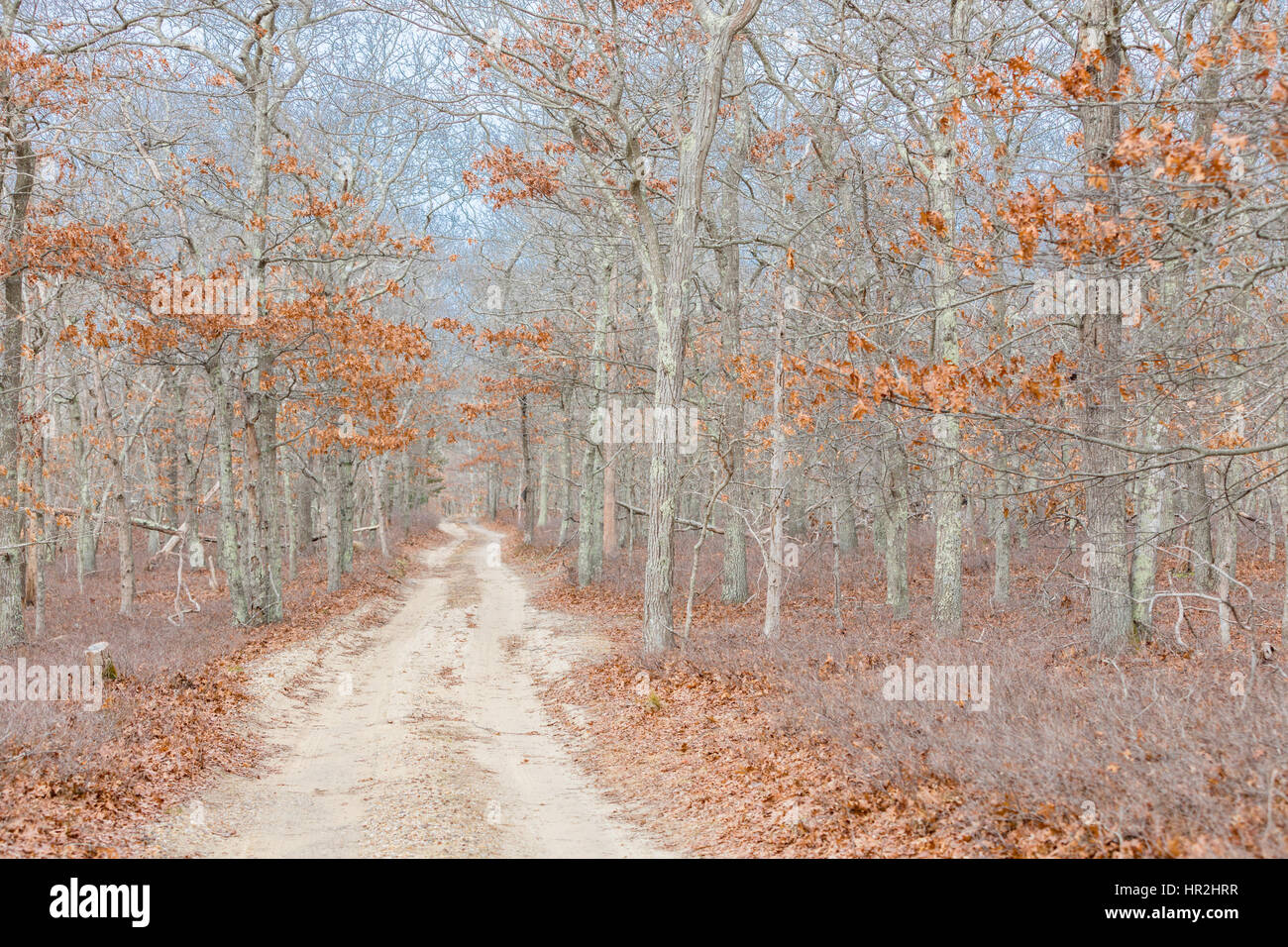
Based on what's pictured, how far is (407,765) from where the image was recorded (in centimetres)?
905

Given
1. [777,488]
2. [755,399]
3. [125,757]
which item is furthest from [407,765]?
[755,399]

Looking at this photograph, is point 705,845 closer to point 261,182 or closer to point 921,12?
point 921,12

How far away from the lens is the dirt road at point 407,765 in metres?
6.94

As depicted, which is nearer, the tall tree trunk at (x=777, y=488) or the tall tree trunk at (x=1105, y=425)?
Result: the tall tree trunk at (x=1105, y=425)

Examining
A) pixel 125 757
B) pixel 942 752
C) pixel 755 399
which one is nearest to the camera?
pixel 942 752

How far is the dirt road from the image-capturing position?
694 centimetres

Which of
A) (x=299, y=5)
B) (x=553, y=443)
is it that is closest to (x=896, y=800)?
(x=299, y=5)

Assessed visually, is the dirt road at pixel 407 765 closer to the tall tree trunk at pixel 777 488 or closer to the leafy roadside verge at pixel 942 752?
the leafy roadside verge at pixel 942 752

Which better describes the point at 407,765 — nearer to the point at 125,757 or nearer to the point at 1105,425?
the point at 125,757

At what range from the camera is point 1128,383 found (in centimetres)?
796

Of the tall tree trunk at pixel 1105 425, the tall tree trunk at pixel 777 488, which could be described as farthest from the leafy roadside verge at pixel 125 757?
the tall tree trunk at pixel 1105 425

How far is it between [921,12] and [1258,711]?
38.7 feet

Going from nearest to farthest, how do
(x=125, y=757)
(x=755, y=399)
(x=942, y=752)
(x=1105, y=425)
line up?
(x=942, y=752) < (x=125, y=757) < (x=1105, y=425) < (x=755, y=399)

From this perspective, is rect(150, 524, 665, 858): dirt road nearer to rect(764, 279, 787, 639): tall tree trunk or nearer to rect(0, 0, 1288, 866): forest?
rect(0, 0, 1288, 866): forest
